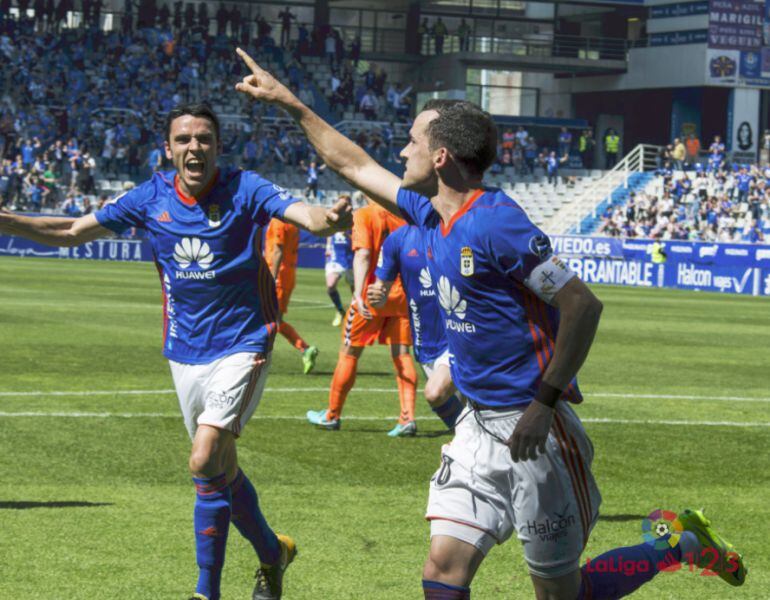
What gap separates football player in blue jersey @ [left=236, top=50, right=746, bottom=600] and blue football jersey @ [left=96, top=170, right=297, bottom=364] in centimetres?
172

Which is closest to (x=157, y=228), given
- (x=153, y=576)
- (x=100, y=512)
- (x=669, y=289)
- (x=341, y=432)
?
(x=153, y=576)

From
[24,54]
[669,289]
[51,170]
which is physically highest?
[24,54]

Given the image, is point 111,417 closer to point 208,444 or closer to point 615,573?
point 208,444

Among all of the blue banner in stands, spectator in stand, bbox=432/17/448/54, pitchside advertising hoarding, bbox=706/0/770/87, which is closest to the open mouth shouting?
the blue banner in stands

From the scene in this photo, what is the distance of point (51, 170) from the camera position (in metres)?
48.3

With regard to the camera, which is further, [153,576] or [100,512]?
[100,512]

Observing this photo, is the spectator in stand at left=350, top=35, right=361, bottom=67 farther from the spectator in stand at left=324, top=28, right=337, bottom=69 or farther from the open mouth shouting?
the open mouth shouting

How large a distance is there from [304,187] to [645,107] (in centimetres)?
2413

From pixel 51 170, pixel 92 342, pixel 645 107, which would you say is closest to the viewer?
pixel 92 342

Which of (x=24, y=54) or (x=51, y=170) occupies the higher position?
(x=24, y=54)

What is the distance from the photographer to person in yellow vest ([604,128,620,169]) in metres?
63.6

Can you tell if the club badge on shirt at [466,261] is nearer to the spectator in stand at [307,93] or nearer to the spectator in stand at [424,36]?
the spectator in stand at [307,93]

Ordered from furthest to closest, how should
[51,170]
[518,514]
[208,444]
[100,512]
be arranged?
1. [51,170]
2. [100,512]
3. [208,444]
4. [518,514]

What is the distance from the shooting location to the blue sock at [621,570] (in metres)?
5.52
